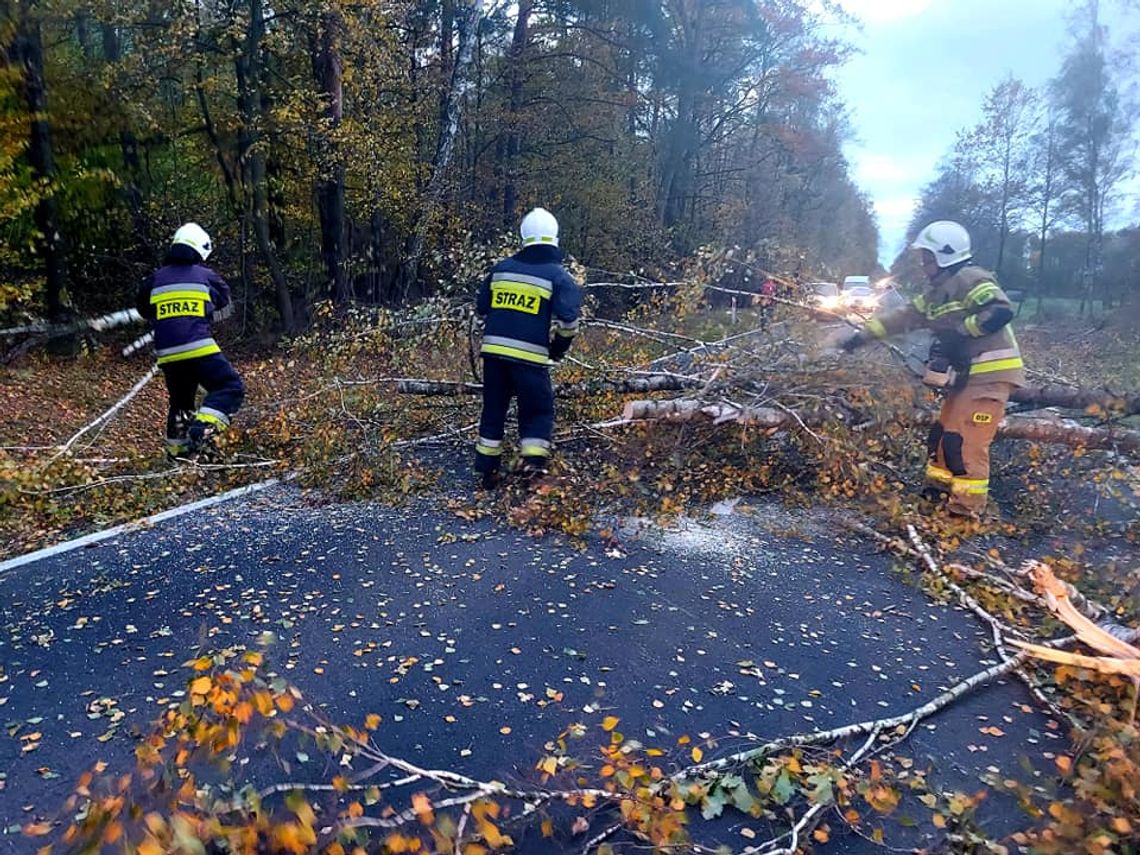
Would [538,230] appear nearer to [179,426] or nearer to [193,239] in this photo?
[193,239]

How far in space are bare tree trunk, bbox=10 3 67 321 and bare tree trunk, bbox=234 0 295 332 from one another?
2.29 metres

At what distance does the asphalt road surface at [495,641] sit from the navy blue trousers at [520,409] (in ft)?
2.15

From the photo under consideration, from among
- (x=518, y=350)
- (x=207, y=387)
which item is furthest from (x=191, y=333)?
(x=518, y=350)

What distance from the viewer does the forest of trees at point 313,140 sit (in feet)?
31.5

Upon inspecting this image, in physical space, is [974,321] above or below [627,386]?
above

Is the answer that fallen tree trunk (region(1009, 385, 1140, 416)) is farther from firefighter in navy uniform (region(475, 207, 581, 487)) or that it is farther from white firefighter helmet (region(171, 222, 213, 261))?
white firefighter helmet (region(171, 222, 213, 261))

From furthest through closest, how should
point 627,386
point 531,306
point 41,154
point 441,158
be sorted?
point 441,158
point 41,154
point 627,386
point 531,306

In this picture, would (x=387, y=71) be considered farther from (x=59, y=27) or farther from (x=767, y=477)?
(x=767, y=477)

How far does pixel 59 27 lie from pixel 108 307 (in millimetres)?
3741

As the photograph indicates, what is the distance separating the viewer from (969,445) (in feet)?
14.8

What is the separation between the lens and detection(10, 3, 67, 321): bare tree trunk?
8602 millimetres

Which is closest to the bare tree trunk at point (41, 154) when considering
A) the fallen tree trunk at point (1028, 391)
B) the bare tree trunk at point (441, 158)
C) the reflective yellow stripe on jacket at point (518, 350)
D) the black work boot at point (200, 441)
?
the bare tree trunk at point (441, 158)

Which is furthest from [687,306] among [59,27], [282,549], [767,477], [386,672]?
[59,27]

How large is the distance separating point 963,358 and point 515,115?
466 inches
